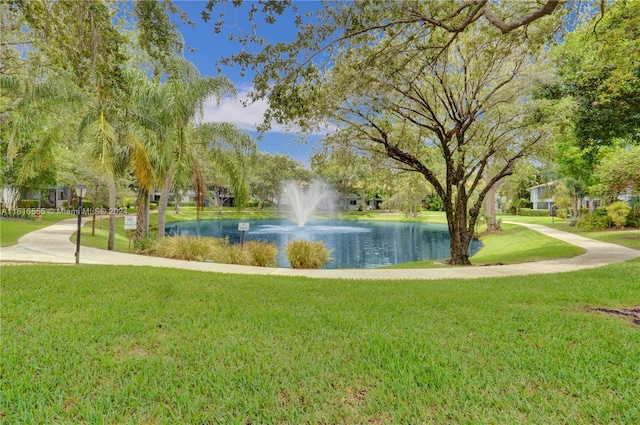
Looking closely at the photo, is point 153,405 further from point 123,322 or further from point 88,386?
point 123,322

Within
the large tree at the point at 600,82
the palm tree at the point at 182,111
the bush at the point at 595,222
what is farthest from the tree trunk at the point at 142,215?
the bush at the point at 595,222

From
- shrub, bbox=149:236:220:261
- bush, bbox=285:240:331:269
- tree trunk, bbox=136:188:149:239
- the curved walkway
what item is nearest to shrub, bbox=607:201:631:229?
the curved walkway

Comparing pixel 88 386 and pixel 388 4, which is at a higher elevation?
pixel 388 4

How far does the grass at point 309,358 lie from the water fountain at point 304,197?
38590 millimetres

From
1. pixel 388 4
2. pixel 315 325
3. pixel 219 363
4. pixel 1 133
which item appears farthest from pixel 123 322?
pixel 1 133

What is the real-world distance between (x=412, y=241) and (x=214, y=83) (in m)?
17.7

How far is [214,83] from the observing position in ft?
46.8

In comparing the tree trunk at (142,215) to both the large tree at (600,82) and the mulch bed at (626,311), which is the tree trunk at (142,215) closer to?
the mulch bed at (626,311)

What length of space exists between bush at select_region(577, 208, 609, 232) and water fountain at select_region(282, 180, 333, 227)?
89.4 feet

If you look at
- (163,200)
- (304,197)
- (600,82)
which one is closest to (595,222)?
(600,82)

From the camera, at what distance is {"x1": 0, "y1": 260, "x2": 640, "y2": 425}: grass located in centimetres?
248

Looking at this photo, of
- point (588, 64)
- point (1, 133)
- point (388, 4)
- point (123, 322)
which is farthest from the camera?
point (1, 133)

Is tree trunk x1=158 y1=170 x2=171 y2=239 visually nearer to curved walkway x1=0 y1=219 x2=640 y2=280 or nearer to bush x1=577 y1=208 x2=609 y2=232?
curved walkway x1=0 y1=219 x2=640 y2=280

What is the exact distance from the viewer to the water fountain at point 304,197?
48.4 metres
